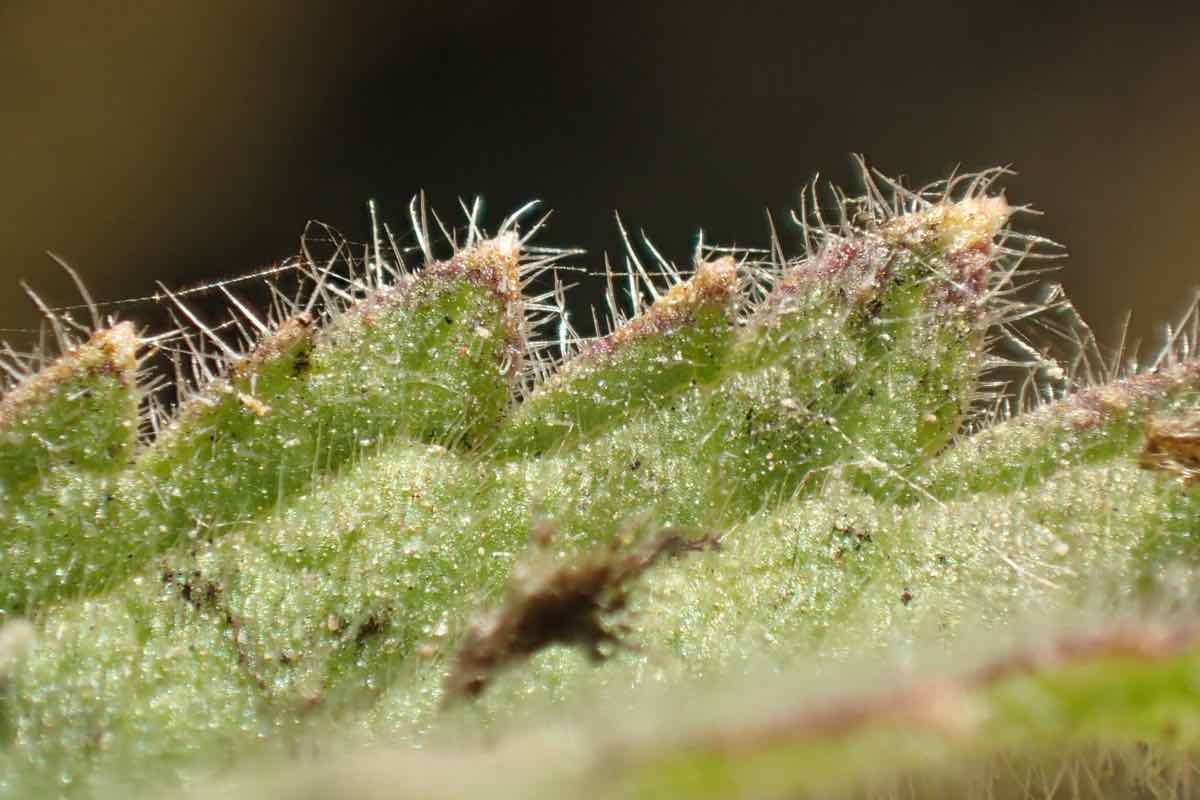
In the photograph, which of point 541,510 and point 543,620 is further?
point 541,510

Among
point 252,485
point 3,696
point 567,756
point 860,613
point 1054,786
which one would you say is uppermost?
point 567,756

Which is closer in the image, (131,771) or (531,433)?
(131,771)

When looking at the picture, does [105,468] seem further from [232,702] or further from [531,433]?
[531,433]

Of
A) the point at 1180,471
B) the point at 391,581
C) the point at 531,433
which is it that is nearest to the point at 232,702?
the point at 391,581

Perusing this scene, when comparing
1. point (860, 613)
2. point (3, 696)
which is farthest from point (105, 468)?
point (860, 613)

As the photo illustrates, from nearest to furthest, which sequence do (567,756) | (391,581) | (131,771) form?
(567,756), (131,771), (391,581)

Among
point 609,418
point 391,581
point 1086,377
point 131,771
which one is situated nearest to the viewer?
point 131,771

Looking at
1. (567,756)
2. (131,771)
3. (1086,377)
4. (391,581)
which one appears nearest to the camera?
(567,756)

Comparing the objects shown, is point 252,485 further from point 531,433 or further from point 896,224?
point 896,224

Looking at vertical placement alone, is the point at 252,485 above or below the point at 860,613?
above
